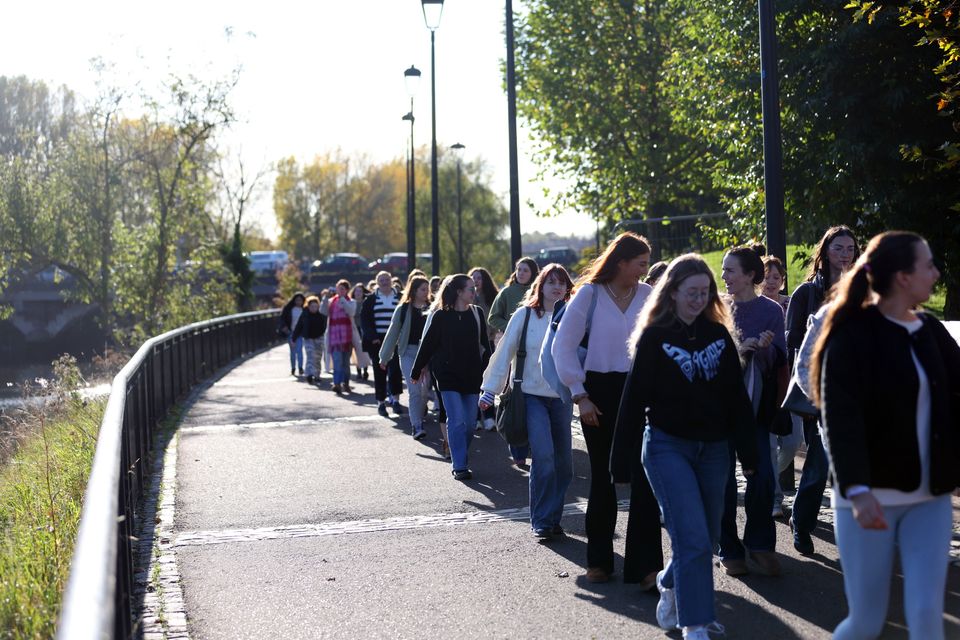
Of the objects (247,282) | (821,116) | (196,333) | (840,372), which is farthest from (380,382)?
(247,282)

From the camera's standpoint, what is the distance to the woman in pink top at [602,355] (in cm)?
688

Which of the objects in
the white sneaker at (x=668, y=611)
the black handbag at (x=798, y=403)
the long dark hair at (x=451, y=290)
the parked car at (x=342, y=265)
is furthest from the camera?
the parked car at (x=342, y=265)

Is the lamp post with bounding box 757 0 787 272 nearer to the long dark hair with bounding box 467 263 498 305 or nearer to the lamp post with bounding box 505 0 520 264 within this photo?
the long dark hair with bounding box 467 263 498 305

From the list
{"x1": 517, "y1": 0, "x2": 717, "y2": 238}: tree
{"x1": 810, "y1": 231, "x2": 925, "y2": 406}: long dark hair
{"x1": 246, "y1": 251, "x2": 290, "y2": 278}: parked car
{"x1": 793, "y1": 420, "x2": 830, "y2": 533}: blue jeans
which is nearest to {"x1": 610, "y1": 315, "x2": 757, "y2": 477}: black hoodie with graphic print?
{"x1": 810, "y1": 231, "x2": 925, "y2": 406}: long dark hair

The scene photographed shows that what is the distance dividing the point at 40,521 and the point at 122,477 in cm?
97

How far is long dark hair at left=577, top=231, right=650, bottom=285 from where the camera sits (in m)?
6.86

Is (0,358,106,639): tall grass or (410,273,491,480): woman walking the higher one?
(410,273,491,480): woman walking

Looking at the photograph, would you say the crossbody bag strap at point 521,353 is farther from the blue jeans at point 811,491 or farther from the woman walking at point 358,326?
the woman walking at point 358,326

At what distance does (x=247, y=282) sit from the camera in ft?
171

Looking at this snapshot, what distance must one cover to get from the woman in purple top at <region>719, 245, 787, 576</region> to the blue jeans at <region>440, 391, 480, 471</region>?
3.68 m

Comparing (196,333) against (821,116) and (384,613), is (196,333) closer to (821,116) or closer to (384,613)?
(821,116)

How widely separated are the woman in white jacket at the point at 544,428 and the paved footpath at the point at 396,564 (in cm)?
21

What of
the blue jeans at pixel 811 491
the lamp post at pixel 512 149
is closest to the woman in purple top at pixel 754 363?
the blue jeans at pixel 811 491

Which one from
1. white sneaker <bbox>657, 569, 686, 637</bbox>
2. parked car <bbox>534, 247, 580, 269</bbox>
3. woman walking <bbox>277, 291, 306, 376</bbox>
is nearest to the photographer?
white sneaker <bbox>657, 569, 686, 637</bbox>
